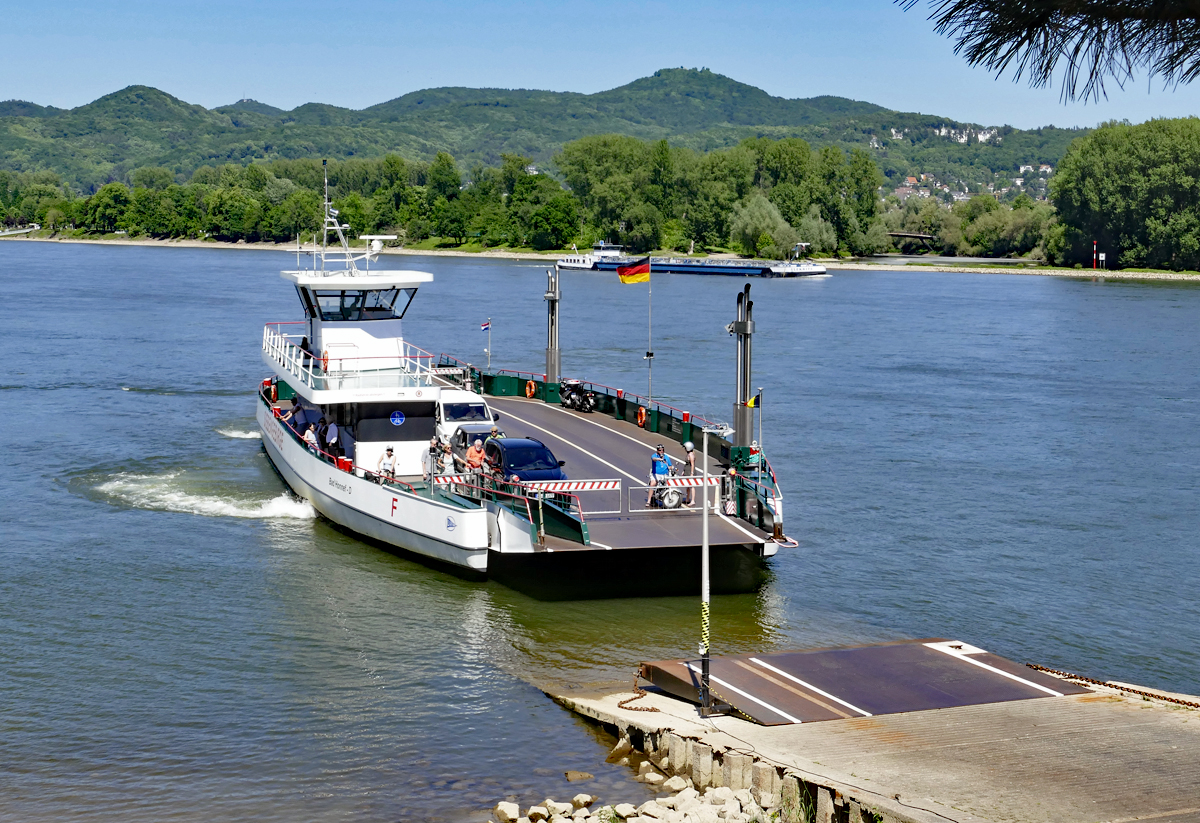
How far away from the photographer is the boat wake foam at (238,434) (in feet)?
146

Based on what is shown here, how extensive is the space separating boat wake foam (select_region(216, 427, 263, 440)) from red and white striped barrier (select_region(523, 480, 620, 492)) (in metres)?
21.6

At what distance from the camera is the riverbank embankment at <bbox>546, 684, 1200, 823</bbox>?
14.3 metres

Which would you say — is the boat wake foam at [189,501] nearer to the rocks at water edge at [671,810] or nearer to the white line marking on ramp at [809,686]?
the white line marking on ramp at [809,686]

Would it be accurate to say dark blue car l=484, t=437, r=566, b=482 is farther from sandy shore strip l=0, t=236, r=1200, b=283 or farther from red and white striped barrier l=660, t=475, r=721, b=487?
sandy shore strip l=0, t=236, r=1200, b=283

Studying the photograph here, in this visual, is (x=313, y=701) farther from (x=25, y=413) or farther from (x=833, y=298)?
(x=833, y=298)

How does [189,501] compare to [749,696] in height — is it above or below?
below

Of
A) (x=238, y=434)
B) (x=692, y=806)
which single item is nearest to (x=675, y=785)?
(x=692, y=806)

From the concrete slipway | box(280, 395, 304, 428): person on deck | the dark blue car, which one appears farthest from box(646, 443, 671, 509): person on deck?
box(280, 395, 304, 428): person on deck

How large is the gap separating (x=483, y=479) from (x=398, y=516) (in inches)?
93.8

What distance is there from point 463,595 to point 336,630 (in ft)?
10.3

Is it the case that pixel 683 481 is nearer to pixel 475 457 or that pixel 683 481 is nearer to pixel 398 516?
pixel 475 457

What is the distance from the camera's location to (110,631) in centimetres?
2412

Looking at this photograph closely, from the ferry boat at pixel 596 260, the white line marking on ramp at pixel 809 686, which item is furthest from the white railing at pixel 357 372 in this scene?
the ferry boat at pixel 596 260

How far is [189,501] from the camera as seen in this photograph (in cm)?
3462
